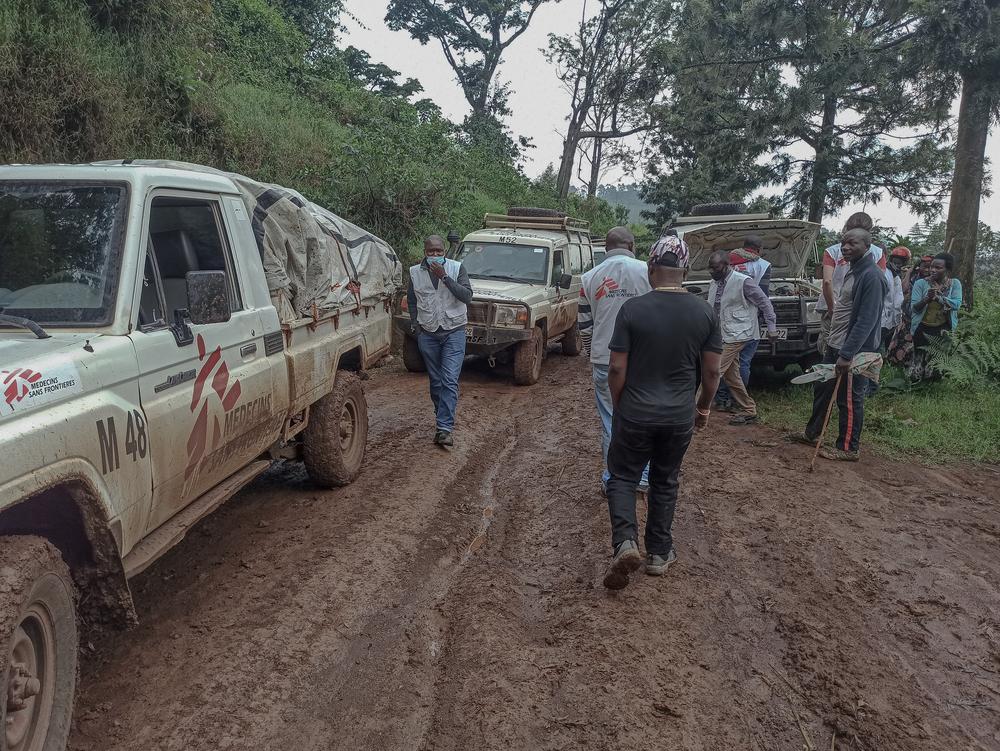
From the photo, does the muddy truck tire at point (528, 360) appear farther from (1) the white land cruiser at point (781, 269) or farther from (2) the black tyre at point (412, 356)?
(1) the white land cruiser at point (781, 269)

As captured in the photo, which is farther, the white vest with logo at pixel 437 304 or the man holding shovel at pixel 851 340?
the white vest with logo at pixel 437 304

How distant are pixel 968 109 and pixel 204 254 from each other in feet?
34.3

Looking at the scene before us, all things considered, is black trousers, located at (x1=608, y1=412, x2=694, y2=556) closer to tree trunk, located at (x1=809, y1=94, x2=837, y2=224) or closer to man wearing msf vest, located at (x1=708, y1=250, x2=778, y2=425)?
man wearing msf vest, located at (x1=708, y1=250, x2=778, y2=425)

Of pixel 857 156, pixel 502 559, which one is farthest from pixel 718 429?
pixel 857 156

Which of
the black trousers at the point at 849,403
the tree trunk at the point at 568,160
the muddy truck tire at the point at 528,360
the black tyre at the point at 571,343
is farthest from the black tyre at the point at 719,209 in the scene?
the tree trunk at the point at 568,160

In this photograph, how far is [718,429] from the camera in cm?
788

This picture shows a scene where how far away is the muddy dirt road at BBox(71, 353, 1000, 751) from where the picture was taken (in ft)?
10.0

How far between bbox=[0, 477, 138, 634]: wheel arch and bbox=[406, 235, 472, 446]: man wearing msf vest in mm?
4263

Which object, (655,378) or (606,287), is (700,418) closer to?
(655,378)

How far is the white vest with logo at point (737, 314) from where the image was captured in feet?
25.5

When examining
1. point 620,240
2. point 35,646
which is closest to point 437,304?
point 620,240

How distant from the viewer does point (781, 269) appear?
36.0ft

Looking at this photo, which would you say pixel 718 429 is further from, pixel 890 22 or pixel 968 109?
pixel 890 22

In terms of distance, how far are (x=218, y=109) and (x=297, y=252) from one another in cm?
925
